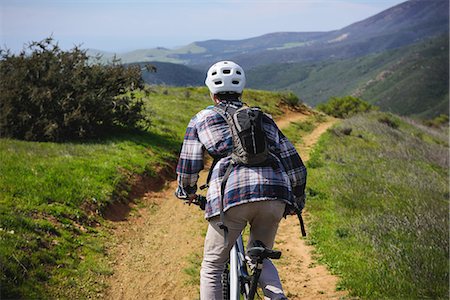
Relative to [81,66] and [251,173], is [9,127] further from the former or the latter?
[251,173]

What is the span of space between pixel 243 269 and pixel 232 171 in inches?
48.0

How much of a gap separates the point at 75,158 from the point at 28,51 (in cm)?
617

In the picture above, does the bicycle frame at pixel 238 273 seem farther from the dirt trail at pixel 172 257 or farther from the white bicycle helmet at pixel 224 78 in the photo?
the dirt trail at pixel 172 257

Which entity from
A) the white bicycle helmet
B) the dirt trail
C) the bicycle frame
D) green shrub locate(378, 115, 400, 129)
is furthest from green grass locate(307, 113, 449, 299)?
green shrub locate(378, 115, 400, 129)

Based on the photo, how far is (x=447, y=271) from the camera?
7.09 m

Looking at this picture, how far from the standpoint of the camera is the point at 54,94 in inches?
564

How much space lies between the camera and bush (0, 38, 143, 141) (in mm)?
14023

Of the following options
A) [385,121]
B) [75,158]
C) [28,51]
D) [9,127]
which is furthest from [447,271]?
[385,121]

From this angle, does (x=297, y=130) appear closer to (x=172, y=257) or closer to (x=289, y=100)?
(x=289, y=100)

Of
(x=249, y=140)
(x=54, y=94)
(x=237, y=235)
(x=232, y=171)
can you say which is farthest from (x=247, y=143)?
(x=54, y=94)

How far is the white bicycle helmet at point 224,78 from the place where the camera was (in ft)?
14.0

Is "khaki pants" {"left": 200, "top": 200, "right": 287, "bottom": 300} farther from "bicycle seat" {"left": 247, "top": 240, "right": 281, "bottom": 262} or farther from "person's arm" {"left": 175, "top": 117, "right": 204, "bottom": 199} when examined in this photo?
"person's arm" {"left": 175, "top": 117, "right": 204, "bottom": 199}

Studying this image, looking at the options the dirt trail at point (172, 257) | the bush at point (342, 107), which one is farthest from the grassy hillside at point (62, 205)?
the bush at point (342, 107)

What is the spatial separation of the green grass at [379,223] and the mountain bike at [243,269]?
3008 millimetres
